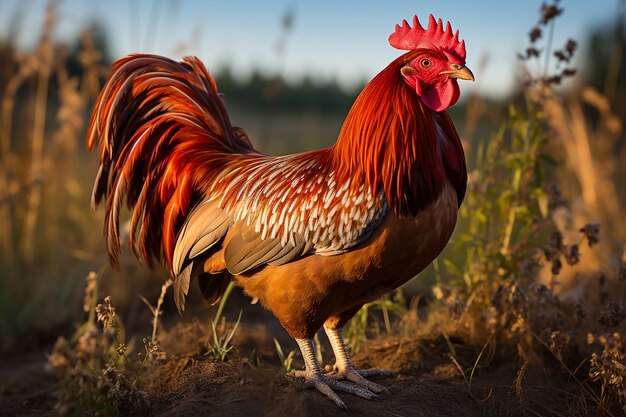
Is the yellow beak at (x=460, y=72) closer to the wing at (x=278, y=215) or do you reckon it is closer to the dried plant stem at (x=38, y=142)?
the wing at (x=278, y=215)

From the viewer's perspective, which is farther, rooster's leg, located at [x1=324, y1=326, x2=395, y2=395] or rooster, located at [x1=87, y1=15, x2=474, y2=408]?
rooster's leg, located at [x1=324, y1=326, x2=395, y2=395]

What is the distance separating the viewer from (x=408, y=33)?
11.3 feet

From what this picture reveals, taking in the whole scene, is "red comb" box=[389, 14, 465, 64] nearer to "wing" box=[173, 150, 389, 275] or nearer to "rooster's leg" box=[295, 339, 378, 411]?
"wing" box=[173, 150, 389, 275]

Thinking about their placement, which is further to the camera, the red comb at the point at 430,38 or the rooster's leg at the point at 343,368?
the rooster's leg at the point at 343,368

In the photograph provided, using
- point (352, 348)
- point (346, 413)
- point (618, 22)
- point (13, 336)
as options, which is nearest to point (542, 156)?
point (352, 348)

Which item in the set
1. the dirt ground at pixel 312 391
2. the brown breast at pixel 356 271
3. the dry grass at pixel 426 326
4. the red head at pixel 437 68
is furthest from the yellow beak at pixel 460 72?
the dirt ground at pixel 312 391

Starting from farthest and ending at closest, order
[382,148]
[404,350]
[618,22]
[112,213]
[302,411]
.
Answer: [618,22] → [404,350] → [112,213] → [382,148] → [302,411]

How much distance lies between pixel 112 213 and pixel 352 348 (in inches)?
74.4

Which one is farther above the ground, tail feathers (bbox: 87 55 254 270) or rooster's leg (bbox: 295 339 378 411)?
tail feathers (bbox: 87 55 254 270)

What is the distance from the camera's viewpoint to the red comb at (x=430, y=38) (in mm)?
3255

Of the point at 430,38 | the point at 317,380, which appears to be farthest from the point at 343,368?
the point at 430,38

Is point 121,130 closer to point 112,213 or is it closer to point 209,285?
point 112,213

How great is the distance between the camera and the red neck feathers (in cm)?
316

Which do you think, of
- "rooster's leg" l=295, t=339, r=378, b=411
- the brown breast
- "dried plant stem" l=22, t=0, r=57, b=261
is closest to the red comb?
the brown breast
